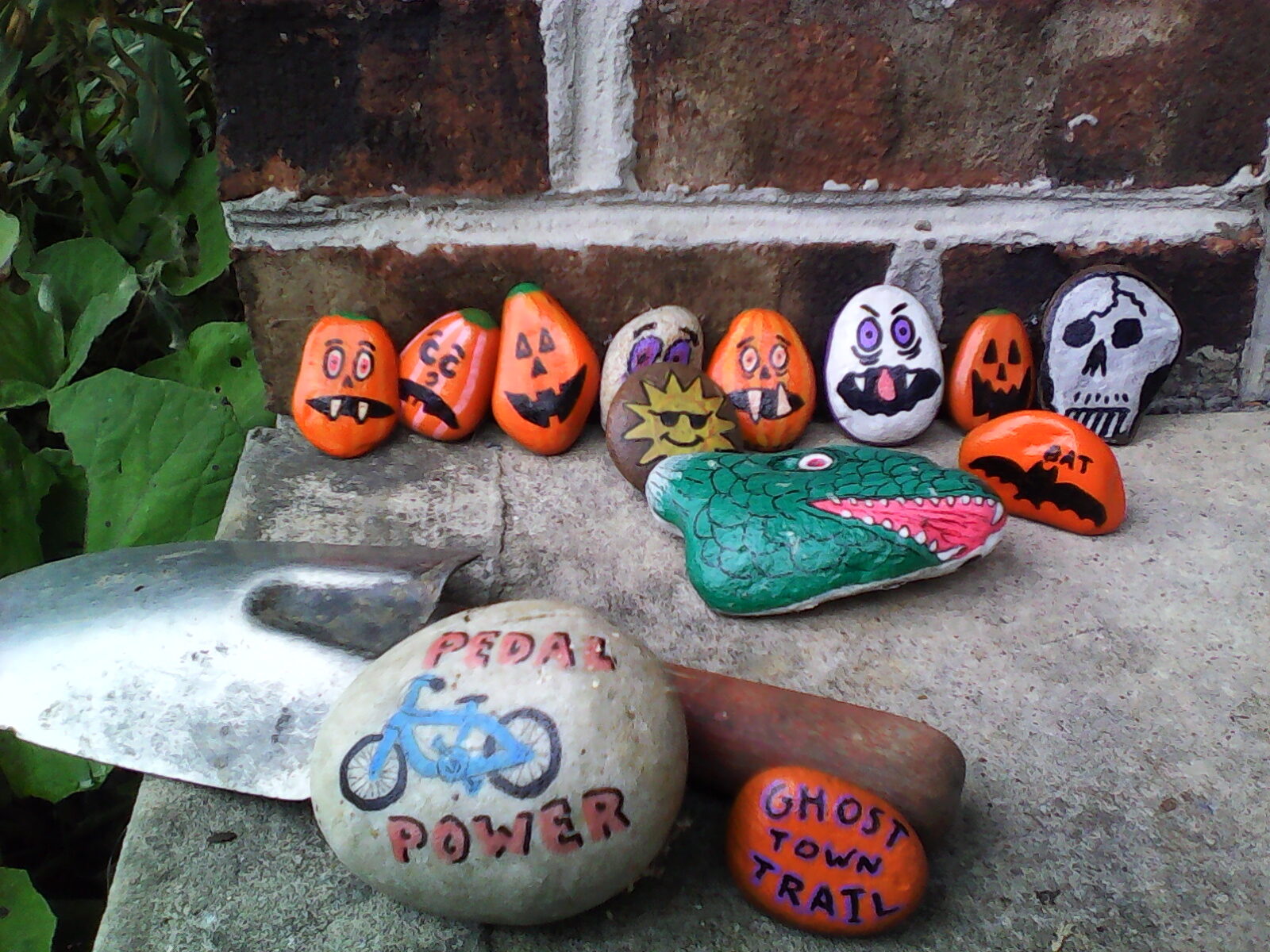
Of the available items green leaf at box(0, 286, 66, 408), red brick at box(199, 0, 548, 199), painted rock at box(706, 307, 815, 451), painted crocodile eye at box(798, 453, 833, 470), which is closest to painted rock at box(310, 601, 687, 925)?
painted crocodile eye at box(798, 453, 833, 470)

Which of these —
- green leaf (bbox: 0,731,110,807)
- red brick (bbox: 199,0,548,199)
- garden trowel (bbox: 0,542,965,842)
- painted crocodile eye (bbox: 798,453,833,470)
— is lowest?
green leaf (bbox: 0,731,110,807)

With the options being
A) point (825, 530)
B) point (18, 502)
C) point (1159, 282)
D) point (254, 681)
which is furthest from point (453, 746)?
point (1159, 282)

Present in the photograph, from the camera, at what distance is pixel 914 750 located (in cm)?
60

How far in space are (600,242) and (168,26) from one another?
2.28 ft

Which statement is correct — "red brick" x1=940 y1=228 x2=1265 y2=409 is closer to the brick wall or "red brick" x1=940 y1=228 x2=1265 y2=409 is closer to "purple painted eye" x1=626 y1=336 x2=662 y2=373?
the brick wall

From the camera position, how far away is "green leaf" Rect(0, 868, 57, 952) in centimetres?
76

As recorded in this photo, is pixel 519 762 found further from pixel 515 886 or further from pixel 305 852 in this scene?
pixel 305 852

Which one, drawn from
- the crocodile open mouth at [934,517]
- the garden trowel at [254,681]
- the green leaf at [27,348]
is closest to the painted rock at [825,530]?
the crocodile open mouth at [934,517]

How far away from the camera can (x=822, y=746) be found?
611mm

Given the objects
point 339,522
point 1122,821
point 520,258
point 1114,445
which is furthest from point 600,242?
point 1122,821

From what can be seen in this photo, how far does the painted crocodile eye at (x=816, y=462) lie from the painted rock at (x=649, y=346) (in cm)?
17

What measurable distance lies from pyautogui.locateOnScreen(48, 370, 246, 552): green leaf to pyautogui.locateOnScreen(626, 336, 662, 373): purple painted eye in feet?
1.33

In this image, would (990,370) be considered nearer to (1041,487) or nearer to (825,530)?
(1041,487)

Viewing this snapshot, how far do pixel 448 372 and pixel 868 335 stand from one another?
1.37 ft
